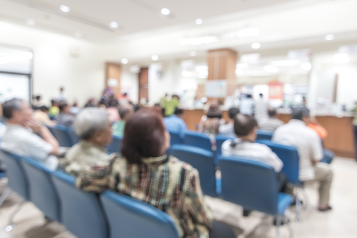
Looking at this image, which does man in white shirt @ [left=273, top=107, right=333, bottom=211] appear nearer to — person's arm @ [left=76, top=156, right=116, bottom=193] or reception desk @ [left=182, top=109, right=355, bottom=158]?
person's arm @ [left=76, top=156, right=116, bottom=193]

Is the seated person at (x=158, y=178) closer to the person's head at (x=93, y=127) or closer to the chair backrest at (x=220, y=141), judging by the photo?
the person's head at (x=93, y=127)

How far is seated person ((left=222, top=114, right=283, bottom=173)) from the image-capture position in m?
1.84

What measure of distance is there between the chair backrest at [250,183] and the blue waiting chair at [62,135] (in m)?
2.53

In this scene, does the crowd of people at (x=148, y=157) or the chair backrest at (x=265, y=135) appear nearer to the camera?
the crowd of people at (x=148, y=157)

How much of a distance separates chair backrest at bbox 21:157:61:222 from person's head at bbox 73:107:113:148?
1.02ft

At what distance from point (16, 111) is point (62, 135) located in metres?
1.54

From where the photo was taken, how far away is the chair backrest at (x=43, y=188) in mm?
1503

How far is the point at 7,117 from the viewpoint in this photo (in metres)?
2.05

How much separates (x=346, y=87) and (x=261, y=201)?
35.8 ft

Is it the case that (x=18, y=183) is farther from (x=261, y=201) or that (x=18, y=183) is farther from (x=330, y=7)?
(x=330, y=7)

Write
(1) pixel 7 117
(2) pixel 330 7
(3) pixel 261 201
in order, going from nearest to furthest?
(3) pixel 261 201, (1) pixel 7 117, (2) pixel 330 7

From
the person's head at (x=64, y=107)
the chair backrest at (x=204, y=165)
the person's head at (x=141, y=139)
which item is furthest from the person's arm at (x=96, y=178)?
the person's head at (x=64, y=107)

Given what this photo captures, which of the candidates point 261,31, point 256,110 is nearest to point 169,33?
point 261,31

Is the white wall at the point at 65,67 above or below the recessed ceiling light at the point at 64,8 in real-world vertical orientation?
below
